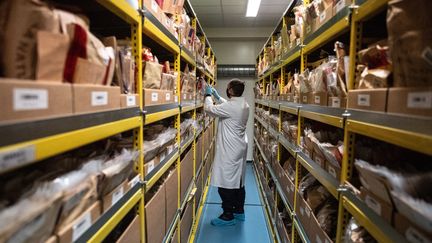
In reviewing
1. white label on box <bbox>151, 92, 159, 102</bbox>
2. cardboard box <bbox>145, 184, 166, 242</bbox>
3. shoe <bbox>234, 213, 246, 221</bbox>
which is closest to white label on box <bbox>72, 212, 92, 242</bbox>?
cardboard box <bbox>145, 184, 166, 242</bbox>

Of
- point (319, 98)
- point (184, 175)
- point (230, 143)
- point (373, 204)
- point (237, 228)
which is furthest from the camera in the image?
point (237, 228)

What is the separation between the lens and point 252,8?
574cm

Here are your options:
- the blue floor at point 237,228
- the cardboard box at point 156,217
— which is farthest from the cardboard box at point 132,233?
the blue floor at point 237,228

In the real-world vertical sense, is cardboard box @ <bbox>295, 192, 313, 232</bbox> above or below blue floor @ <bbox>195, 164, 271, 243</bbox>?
above

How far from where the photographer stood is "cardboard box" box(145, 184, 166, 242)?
5.16 ft

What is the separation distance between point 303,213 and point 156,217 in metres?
1.01

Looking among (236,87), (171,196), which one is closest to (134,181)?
(171,196)

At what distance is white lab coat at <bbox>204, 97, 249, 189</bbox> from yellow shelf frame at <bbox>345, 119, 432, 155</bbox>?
2.50 meters

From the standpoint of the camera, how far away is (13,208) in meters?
0.69

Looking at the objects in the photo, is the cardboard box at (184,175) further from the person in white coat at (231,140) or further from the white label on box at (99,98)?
the white label on box at (99,98)

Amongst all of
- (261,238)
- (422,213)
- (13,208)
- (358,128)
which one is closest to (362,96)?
(358,128)

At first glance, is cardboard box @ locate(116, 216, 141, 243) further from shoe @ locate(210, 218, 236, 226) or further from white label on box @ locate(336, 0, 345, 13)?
shoe @ locate(210, 218, 236, 226)

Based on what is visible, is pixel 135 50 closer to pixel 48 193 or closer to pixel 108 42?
pixel 108 42

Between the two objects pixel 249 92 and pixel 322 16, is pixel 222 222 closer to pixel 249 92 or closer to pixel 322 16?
pixel 322 16
